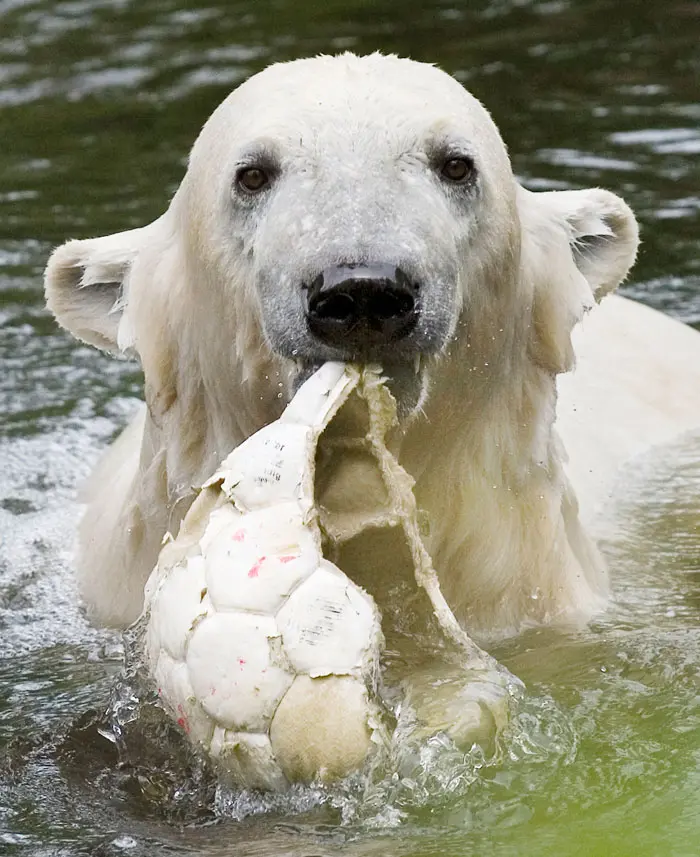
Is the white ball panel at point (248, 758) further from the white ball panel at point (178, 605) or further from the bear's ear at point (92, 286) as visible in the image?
the bear's ear at point (92, 286)

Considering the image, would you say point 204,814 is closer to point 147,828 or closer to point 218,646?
point 147,828

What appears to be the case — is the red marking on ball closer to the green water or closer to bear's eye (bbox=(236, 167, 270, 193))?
the green water

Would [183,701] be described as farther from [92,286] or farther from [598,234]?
[598,234]

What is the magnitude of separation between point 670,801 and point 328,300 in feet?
3.82

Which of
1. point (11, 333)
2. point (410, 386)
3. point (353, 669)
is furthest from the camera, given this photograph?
point (11, 333)

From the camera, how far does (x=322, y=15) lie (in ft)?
38.2

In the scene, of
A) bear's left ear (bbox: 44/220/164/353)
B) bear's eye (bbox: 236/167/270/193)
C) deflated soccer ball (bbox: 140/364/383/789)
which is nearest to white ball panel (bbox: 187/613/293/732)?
deflated soccer ball (bbox: 140/364/383/789)

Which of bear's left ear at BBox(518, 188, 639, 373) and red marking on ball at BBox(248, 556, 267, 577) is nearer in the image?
red marking on ball at BBox(248, 556, 267, 577)

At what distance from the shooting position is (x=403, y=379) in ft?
11.6

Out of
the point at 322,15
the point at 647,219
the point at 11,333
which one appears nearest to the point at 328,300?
the point at 11,333

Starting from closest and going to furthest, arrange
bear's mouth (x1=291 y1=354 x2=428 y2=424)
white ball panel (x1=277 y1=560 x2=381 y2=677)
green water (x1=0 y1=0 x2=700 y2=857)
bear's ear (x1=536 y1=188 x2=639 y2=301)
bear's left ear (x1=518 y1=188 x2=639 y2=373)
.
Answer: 1. white ball panel (x1=277 y1=560 x2=381 y2=677)
2. green water (x1=0 y1=0 x2=700 y2=857)
3. bear's mouth (x1=291 y1=354 x2=428 y2=424)
4. bear's left ear (x1=518 y1=188 x2=639 y2=373)
5. bear's ear (x1=536 y1=188 x2=639 y2=301)

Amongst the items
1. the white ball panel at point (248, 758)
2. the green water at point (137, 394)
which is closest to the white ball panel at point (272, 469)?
the white ball panel at point (248, 758)

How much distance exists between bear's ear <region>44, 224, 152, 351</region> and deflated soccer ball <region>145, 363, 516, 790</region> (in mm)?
1091

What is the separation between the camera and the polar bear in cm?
343
